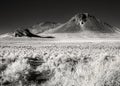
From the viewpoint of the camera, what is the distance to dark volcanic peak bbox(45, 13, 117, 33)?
14738 cm

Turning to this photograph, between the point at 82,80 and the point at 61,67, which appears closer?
the point at 82,80

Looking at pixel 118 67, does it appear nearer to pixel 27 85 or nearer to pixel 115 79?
pixel 115 79

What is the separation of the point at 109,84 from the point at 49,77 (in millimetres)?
2895

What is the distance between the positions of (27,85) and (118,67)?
3559 mm

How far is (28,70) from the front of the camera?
9.41 m

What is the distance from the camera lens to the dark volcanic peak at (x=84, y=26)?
147m

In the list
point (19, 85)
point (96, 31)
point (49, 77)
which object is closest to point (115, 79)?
point (49, 77)

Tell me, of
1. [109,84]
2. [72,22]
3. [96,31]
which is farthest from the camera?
[72,22]

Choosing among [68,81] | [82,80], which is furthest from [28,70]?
[82,80]

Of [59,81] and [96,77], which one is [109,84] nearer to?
[96,77]

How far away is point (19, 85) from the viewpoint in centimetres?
791

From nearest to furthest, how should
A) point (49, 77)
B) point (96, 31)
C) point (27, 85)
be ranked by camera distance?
point (27, 85) < point (49, 77) < point (96, 31)

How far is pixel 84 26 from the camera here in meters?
153

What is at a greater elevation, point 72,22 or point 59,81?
point 72,22
